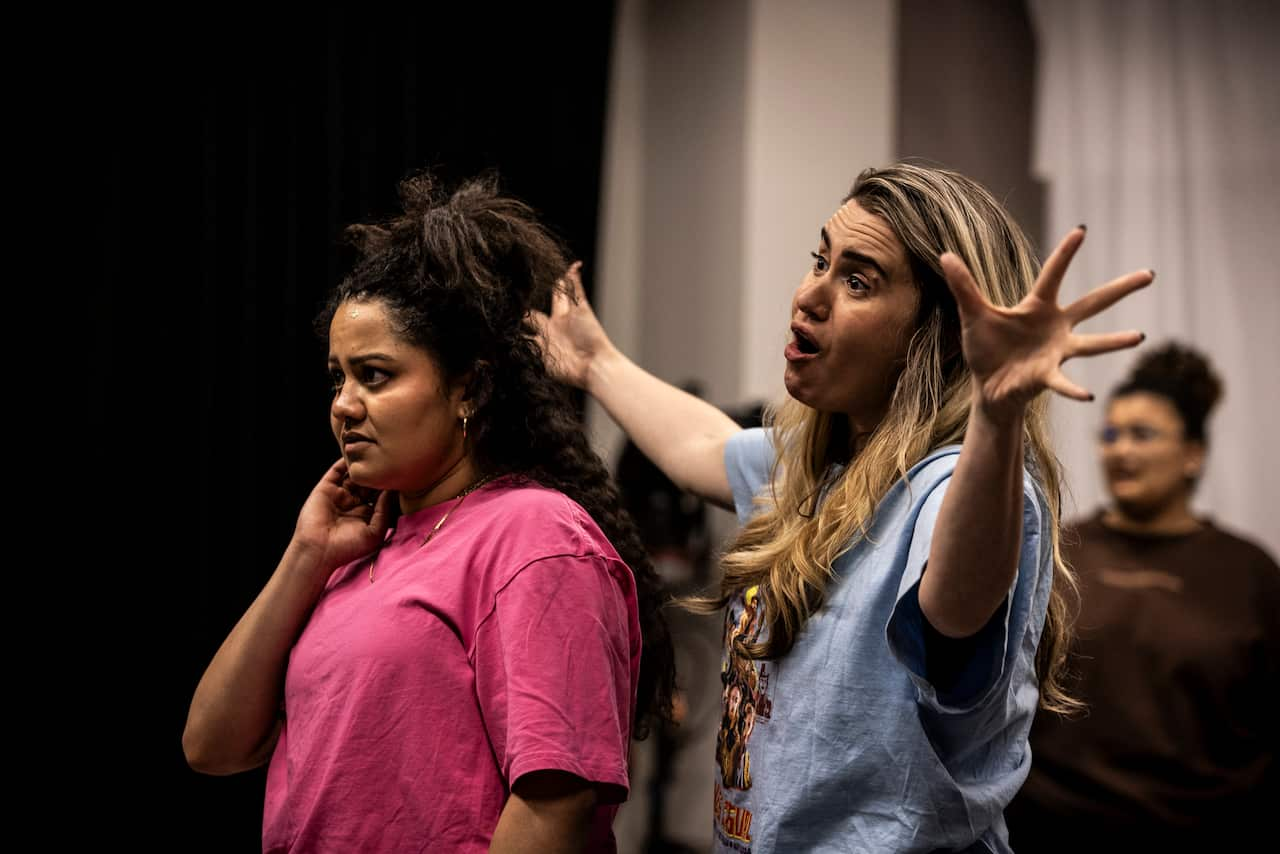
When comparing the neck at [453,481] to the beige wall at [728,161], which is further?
the beige wall at [728,161]

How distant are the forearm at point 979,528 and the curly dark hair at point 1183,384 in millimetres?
2117

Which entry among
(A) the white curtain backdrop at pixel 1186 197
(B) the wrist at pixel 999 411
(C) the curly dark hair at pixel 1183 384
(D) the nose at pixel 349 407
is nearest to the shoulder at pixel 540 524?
(D) the nose at pixel 349 407

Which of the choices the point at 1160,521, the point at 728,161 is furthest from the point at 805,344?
the point at 728,161

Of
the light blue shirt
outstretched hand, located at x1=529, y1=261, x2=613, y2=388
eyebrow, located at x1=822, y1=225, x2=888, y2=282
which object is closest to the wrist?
the light blue shirt

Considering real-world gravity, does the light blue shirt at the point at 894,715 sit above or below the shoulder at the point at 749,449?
below

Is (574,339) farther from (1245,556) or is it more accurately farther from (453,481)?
(1245,556)

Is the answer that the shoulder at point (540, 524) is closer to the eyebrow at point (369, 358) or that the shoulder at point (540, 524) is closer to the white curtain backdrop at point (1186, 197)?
the eyebrow at point (369, 358)

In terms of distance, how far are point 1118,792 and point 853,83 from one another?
6.51 feet

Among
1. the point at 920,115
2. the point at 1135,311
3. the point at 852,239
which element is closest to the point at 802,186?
the point at 920,115

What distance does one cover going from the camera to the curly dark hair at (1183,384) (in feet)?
9.52

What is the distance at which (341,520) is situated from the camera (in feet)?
4.55

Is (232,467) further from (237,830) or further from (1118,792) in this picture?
(1118,792)

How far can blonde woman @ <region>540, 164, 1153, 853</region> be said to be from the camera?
105cm

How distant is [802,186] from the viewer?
3416 millimetres
